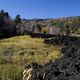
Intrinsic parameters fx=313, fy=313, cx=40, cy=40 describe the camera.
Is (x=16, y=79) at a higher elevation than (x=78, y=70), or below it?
below

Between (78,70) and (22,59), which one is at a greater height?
(78,70)

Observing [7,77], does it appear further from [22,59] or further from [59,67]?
[22,59]

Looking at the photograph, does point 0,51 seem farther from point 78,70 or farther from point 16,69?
point 78,70

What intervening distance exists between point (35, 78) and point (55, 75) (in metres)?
0.73

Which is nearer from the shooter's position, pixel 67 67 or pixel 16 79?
pixel 67 67

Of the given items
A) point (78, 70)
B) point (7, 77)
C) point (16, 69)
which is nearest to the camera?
point (78, 70)

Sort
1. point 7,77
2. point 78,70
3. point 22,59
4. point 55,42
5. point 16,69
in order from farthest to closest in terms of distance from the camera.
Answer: point 55,42 → point 22,59 → point 16,69 → point 7,77 → point 78,70

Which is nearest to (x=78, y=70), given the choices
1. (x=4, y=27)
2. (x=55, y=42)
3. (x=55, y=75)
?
(x=55, y=75)

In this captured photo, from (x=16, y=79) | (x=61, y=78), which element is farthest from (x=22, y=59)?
(x=61, y=78)

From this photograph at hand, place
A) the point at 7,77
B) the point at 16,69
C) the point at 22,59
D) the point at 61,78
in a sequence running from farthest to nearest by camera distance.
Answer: the point at 22,59 → the point at 16,69 → the point at 7,77 → the point at 61,78

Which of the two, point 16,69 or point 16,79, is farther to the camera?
point 16,69

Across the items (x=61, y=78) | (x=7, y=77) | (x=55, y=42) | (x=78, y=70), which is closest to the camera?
(x=61, y=78)

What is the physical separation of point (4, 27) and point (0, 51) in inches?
1512

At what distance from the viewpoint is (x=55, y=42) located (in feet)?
103
